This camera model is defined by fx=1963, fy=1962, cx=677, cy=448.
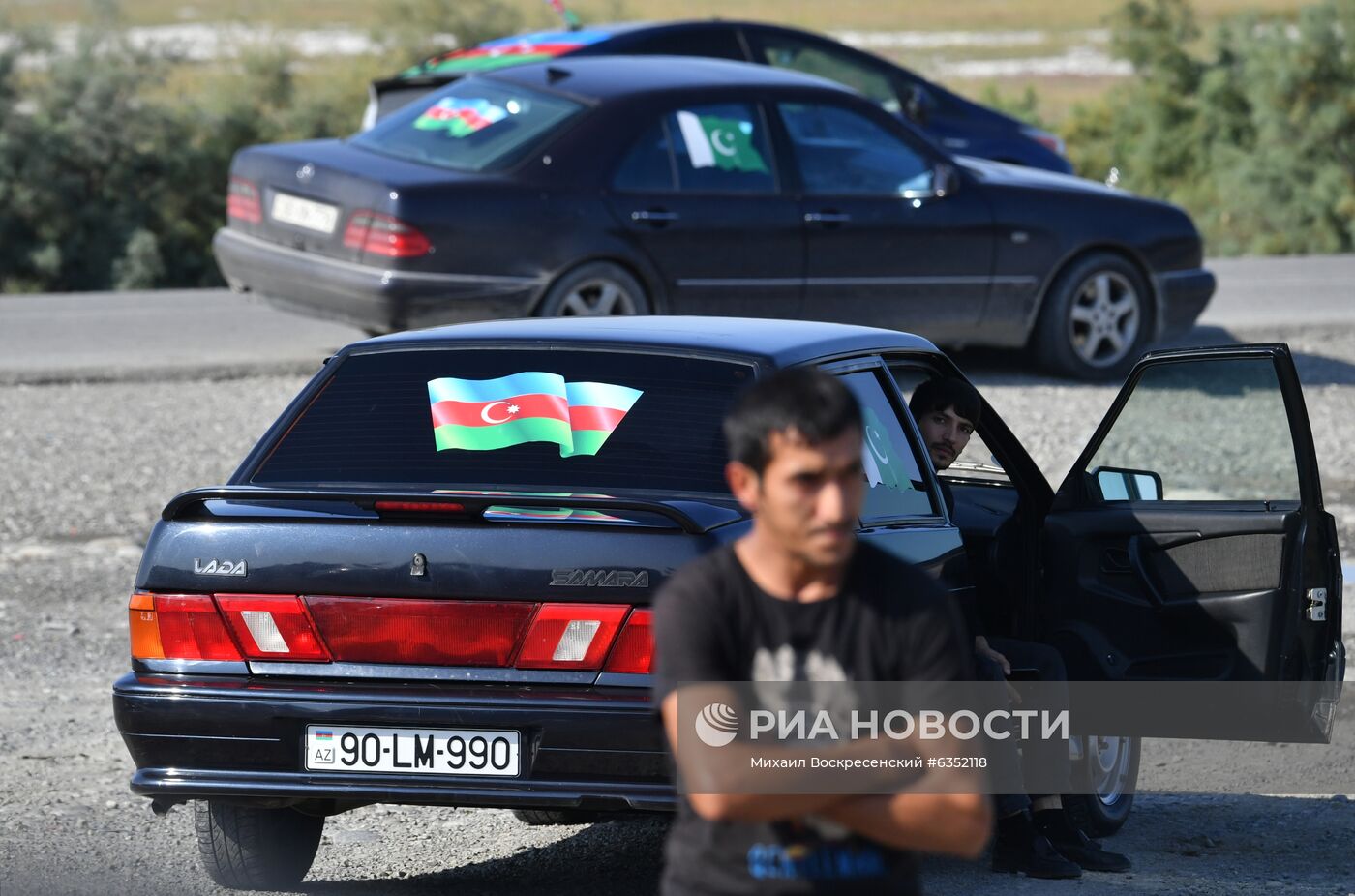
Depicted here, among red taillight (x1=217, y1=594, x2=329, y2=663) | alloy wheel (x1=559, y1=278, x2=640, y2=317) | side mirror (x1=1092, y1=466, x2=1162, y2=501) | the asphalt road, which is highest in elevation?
side mirror (x1=1092, y1=466, x2=1162, y2=501)

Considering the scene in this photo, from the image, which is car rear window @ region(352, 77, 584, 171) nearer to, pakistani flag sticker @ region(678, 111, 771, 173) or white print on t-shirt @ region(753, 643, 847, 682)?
pakistani flag sticker @ region(678, 111, 771, 173)

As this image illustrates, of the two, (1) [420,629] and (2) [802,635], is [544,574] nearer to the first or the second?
(1) [420,629]

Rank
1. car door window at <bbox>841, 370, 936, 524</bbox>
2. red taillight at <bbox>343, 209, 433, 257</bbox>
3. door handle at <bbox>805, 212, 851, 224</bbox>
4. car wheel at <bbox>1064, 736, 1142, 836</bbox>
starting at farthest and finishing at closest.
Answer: door handle at <bbox>805, 212, 851, 224</bbox> < red taillight at <bbox>343, 209, 433, 257</bbox> < car wheel at <bbox>1064, 736, 1142, 836</bbox> < car door window at <bbox>841, 370, 936, 524</bbox>

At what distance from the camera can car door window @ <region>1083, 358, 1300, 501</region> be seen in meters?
10.7

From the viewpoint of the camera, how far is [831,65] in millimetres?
14586

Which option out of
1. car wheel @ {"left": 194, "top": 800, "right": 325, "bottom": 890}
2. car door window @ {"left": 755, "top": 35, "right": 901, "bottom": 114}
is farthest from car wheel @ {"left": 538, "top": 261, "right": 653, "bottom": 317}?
car wheel @ {"left": 194, "top": 800, "right": 325, "bottom": 890}

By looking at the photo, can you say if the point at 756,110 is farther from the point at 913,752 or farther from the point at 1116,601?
the point at 913,752

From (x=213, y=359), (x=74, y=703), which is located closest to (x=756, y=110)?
(x=213, y=359)

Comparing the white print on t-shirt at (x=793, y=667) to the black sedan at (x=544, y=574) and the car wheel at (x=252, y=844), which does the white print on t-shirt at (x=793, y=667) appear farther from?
the car wheel at (x=252, y=844)

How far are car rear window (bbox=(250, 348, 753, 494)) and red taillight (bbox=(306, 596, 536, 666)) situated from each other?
0.44 meters

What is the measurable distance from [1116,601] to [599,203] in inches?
214

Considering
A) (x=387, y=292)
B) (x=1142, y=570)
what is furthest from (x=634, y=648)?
(x=387, y=292)

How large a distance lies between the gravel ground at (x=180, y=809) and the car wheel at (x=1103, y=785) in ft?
0.36

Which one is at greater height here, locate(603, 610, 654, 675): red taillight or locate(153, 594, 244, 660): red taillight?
locate(603, 610, 654, 675): red taillight
